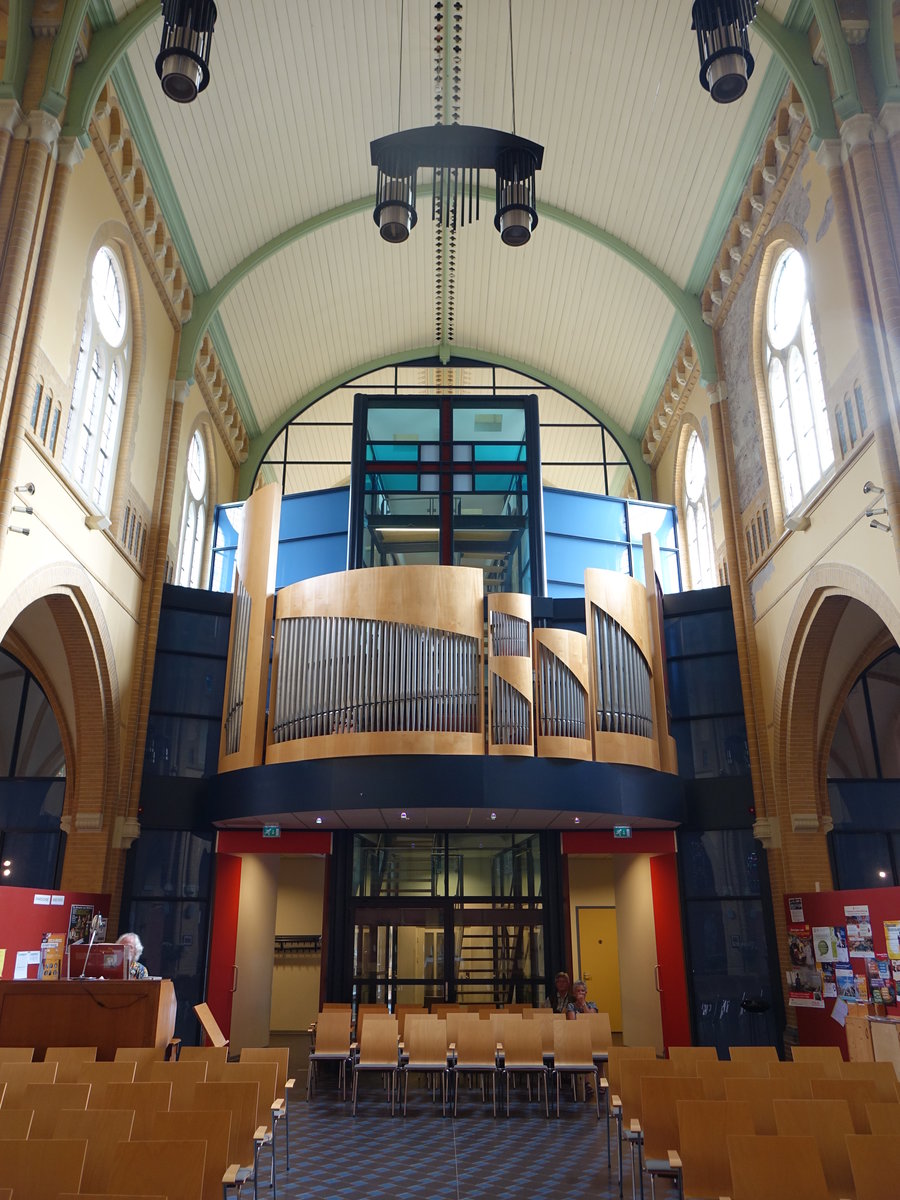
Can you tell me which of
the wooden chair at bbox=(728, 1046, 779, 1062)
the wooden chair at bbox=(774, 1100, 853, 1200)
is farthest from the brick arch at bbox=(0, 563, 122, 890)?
the wooden chair at bbox=(774, 1100, 853, 1200)

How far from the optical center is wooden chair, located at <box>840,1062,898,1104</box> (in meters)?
6.12

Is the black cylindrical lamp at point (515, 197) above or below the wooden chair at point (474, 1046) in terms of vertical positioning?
above

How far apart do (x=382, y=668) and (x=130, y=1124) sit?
7.06 m

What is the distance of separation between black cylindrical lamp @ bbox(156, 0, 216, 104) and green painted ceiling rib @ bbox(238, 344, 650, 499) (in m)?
12.3

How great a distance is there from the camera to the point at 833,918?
11094 mm

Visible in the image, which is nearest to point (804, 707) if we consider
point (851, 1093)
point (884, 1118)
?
point (851, 1093)

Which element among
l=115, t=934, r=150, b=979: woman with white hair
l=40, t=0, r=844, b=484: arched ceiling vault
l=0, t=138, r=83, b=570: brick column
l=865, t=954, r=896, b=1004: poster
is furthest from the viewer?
l=40, t=0, r=844, b=484: arched ceiling vault

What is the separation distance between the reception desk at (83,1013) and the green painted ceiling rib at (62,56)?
8799 millimetres

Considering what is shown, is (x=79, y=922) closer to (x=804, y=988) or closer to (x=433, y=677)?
(x=433, y=677)

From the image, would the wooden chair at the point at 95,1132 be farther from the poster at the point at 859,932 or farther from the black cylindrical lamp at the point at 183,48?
the poster at the point at 859,932

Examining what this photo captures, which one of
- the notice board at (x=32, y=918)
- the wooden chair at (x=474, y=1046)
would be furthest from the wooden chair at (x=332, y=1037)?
the notice board at (x=32, y=918)

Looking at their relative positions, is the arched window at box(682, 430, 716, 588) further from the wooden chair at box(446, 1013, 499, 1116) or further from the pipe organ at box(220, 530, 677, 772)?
the wooden chair at box(446, 1013, 499, 1116)

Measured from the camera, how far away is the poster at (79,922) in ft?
37.4

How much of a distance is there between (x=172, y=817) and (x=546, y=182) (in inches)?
457
